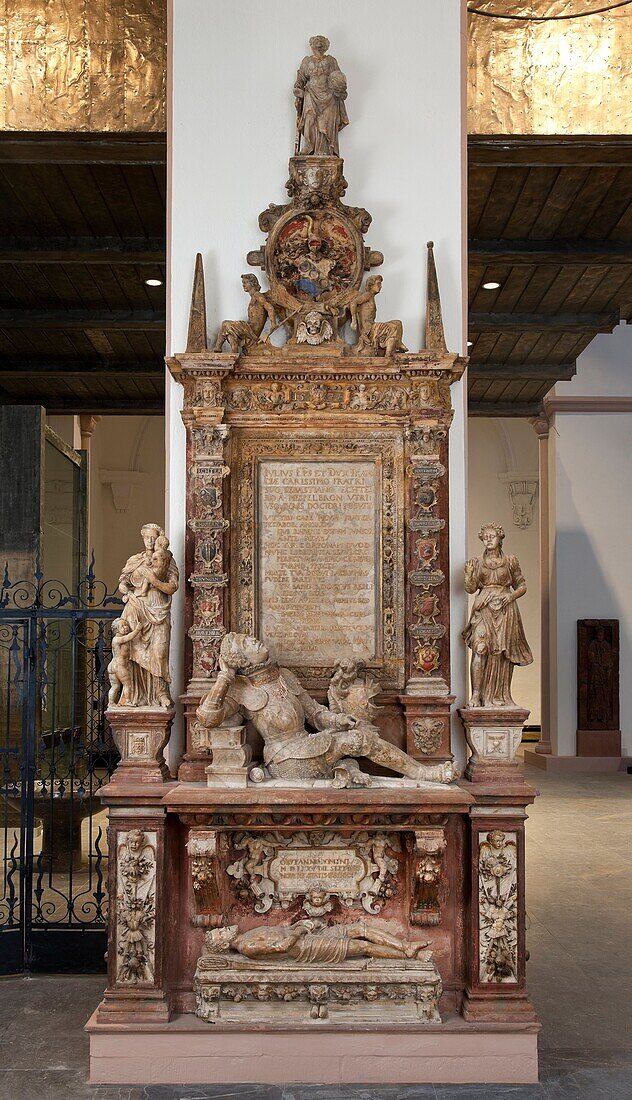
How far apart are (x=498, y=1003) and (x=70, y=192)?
20.5 ft

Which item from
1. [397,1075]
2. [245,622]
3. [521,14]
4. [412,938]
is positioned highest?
[521,14]

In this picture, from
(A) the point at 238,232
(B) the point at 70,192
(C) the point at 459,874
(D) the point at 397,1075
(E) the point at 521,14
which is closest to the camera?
(D) the point at 397,1075

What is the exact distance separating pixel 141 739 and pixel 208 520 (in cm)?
102

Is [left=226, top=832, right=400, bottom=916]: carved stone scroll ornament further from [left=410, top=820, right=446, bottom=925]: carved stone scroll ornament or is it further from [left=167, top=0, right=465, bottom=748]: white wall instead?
[left=167, top=0, right=465, bottom=748]: white wall

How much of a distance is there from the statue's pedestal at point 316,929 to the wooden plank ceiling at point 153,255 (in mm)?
4217

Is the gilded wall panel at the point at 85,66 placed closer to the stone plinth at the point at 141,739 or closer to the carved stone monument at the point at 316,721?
the carved stone monument at the point at 316,721

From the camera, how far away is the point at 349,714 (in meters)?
4.52

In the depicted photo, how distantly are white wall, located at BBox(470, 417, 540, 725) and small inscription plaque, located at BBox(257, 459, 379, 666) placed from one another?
43.7 ft

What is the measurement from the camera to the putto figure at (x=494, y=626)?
4.61 metres

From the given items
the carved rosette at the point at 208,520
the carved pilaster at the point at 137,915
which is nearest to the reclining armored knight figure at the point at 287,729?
the carved rosette at the point at 208,520

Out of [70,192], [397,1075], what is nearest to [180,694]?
[397,1075]

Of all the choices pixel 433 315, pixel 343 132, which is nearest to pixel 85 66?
pixel 343 132

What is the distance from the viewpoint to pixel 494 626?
15.1 feet

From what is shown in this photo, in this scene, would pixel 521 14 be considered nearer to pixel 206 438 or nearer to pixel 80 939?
pixel 206 438
